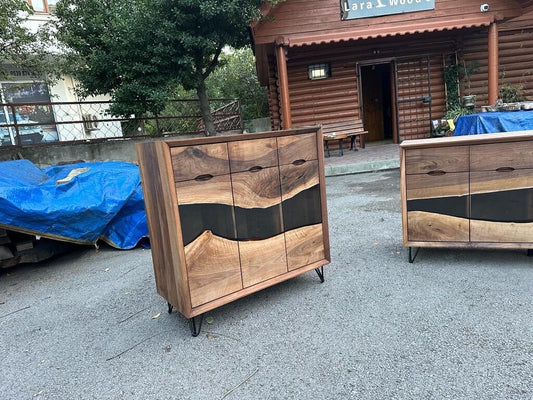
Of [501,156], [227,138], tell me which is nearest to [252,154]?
[227,138]

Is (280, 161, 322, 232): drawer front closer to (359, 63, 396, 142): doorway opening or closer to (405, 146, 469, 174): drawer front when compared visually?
(405, 146, 469, 174): drawer front

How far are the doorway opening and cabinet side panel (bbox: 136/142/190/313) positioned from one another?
11064 mm

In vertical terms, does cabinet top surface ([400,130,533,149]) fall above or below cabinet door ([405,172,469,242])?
above

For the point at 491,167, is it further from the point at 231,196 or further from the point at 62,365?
the point at 62,365

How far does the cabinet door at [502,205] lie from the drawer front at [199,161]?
1992 mm

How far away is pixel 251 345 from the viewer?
214 cm

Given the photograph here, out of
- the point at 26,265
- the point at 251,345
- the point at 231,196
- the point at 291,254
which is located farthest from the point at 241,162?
the point at 26,265

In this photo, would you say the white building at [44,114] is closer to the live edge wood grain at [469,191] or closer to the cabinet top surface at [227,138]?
the cabinet top surface at [227,138]

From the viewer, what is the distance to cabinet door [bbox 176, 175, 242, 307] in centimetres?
219

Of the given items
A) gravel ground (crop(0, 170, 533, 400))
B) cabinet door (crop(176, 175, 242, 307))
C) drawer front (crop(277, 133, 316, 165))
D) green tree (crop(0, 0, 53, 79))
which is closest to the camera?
gravel ground (crop(0, 170, 533, 400))

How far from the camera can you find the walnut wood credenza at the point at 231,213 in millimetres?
2162

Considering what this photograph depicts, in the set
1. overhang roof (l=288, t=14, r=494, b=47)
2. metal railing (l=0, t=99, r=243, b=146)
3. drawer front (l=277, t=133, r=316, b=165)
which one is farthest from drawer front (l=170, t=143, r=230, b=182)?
metal railing (l=0, t=99, r=243, b=146)

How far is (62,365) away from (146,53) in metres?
6.96

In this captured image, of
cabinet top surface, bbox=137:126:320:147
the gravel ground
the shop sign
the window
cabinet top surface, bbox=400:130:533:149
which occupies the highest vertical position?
the window
